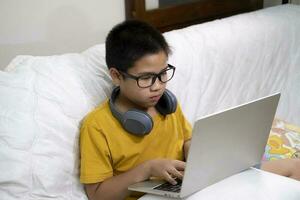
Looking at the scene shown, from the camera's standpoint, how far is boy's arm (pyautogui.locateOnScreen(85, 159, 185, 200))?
1.07 meters

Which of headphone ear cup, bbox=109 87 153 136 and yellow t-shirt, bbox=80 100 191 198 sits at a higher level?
headphone ear cup, bbox=109 87 153 136

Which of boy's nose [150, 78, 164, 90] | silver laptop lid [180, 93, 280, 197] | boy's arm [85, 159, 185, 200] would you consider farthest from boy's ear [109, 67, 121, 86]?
silver laptop lid [180, 93, 280, 197]

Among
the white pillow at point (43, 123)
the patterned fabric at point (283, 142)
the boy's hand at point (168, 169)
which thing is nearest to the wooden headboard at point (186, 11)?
the white pillow at point (43, 123)

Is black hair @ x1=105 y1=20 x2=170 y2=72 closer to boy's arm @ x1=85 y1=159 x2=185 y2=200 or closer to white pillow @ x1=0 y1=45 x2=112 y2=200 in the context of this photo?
white pillow @ x1=0 y1=45 x2=112 y2=200

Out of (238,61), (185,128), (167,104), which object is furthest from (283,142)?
(167,104)

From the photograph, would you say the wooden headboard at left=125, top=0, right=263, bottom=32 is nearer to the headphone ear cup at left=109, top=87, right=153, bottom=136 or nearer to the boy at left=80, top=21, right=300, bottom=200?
the boy at left=80, top=21, right=300, bottom=200

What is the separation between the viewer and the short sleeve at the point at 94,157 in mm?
1133

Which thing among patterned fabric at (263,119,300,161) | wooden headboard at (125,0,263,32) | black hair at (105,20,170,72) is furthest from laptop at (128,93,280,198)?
wooden headboard at (125,0,263,32)

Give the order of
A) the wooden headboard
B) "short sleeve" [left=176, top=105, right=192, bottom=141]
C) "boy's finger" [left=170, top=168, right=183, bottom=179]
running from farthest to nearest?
1. the wooden headboard
2. "short sleeve" [left=176, top=105, right=192, bottom=141]
3. "boy's finger" [left=170, top=168, right=183, bottom=179]

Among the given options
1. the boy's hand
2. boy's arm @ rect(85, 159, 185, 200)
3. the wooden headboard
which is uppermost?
the wooden headboard

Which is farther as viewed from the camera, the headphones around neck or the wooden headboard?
the wooden headboard

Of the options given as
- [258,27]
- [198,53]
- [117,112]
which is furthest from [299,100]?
[117,112]

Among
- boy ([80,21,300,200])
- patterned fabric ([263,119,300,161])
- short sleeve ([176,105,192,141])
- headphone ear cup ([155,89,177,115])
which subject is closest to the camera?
boy ([80,21,300,200])

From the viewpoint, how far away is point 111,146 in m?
1.16
